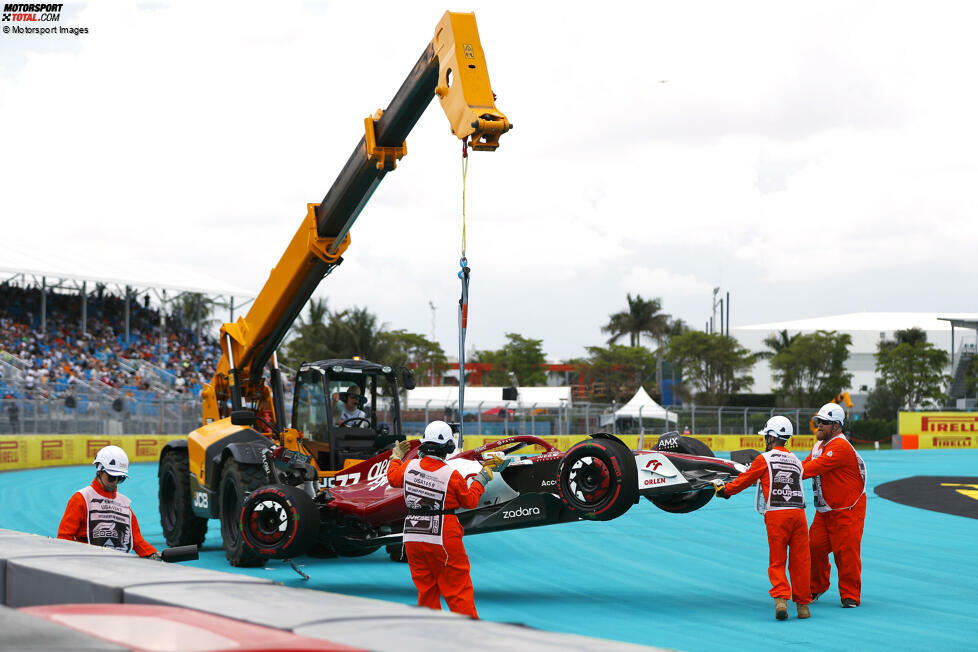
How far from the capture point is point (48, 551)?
5.57m

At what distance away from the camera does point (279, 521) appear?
11.8 metres

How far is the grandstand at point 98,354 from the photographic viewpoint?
33219 millimetres

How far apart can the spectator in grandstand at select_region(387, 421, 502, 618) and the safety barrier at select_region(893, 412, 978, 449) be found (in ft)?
179

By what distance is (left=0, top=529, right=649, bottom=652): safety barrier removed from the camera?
3.43 m

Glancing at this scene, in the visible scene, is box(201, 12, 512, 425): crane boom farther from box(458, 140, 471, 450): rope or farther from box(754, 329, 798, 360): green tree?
box(754, 329, 798, 360): green tree

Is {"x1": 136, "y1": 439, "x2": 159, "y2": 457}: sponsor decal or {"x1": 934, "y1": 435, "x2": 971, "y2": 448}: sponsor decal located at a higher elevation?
{"x1": 136, "y1": 439, "x2": 159, "y2": 457}: sponsor decal

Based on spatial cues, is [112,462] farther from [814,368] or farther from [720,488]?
[814,368]

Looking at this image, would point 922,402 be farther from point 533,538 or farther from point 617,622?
point 617,622

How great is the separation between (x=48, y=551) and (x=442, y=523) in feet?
12.1

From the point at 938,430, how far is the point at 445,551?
55.0 meters

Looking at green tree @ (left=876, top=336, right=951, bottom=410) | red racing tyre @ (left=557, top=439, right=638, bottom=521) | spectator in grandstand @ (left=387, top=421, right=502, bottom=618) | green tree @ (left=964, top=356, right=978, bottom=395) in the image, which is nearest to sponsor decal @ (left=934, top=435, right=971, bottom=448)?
green tree @ (left=964, top=356, right=978, bottom=395)

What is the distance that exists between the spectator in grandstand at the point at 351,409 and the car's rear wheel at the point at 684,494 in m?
4.30

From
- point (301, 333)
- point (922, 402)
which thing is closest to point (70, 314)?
point (301, 333)

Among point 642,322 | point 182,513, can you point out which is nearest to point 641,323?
point 642,322
